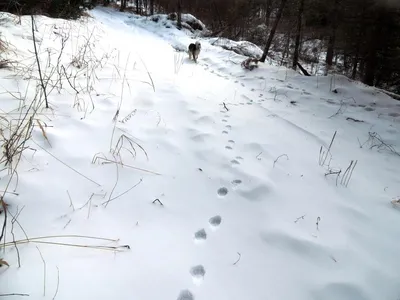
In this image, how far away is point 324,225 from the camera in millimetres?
A: 1512

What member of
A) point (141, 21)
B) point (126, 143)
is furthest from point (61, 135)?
point (141, 21)

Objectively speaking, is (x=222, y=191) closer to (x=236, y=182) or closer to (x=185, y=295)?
(x=236, y=182)

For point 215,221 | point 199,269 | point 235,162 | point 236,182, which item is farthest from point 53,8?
point 199,269

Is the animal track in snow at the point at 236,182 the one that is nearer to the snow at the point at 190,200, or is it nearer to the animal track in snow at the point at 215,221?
the snow at the point at 190,200

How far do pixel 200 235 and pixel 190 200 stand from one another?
0.27m

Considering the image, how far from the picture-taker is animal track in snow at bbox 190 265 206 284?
44.2 inches

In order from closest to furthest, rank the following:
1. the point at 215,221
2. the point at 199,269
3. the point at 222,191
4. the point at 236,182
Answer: the point at 199,269 → the point at 215,221 → the point at 222,191 → the point at 236,182

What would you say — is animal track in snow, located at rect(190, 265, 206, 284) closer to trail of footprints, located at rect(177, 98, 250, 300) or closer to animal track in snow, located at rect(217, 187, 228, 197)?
trail of footprints, located at rect(177, 98, 250, 300)

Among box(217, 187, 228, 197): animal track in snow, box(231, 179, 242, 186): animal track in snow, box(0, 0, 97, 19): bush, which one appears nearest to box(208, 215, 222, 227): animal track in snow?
box(217, 187, 228, 197): animal track in snow

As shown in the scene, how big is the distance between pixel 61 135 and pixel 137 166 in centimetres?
61

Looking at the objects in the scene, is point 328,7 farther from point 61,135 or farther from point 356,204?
point 61,135

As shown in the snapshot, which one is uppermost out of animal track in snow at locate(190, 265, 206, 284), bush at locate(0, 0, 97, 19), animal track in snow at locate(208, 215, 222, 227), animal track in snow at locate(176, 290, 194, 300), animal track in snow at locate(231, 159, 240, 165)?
bush at locate(0, 0, 97, 19)

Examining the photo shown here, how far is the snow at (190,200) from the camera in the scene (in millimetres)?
1100

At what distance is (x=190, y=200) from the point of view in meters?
1.57
